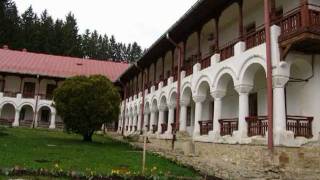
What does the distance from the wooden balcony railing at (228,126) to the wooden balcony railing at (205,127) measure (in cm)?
161

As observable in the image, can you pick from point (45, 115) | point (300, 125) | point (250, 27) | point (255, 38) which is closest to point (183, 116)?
point (250, 27)

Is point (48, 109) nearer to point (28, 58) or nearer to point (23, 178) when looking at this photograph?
point (28, 58)

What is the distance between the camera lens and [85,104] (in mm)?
22875

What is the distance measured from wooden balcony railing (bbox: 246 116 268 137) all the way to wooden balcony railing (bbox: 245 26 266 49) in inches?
106

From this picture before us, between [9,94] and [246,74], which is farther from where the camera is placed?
[9,94]

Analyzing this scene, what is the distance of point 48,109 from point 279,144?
38.0 m

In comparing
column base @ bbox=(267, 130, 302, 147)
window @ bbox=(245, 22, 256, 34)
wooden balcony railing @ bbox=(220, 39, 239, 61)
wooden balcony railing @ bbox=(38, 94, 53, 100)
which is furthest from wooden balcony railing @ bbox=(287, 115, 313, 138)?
wooden balcony railing @ bbox=(38, 94, 53, 100)

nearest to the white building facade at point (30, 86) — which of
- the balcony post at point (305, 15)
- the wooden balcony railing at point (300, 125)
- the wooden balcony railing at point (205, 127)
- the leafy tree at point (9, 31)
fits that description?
the leafy tree at point (9, 31)

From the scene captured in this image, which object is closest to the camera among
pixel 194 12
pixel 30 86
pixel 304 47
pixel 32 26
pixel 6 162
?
pixel 6 162

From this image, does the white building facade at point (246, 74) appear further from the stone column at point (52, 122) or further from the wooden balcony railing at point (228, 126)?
the stone column at point (52, 122)

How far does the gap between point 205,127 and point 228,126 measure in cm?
262

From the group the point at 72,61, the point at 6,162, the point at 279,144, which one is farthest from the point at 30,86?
the point at 279,144

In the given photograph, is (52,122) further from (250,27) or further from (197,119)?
(250,27)

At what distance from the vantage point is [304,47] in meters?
13.3
